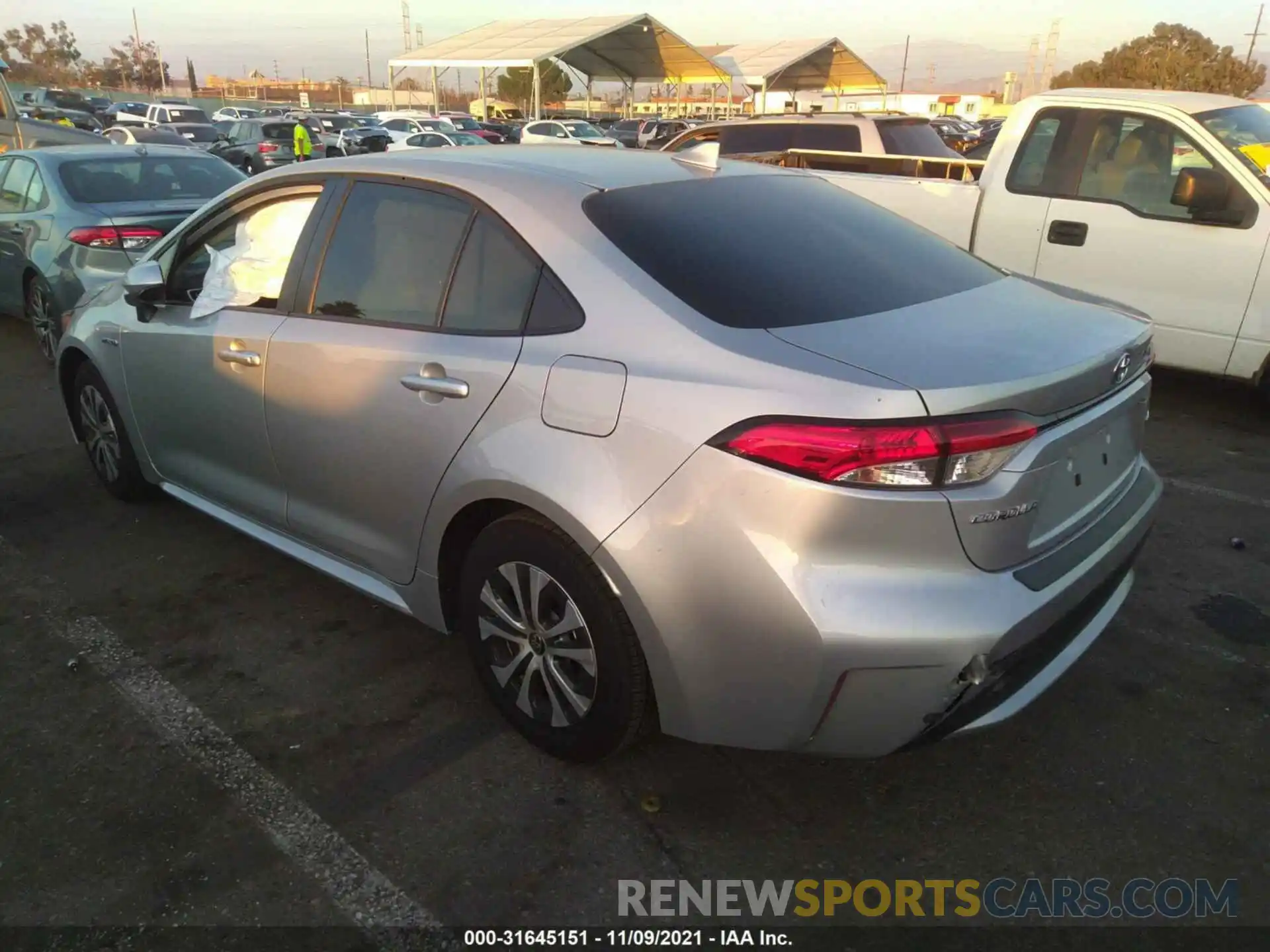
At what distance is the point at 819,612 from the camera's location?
82.7 inches

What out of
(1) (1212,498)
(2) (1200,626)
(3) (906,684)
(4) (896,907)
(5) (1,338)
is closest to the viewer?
(3) (906,684)

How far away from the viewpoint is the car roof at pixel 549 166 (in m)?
2.88

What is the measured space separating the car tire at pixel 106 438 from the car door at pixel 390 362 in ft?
4.83

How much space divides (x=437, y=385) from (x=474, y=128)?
34420mm

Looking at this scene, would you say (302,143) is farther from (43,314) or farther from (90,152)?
(43,314)

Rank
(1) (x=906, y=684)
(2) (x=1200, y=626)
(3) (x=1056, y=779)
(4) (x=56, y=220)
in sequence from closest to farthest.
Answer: (1) (x=906, y=684) < (3) (x=1056, y=779) < (2) (x=1200, y=626) < (4) (x=56, y=220)

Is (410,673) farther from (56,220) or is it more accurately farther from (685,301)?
(56,220)

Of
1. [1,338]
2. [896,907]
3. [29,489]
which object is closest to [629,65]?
[1,338]

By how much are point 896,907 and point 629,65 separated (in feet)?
152

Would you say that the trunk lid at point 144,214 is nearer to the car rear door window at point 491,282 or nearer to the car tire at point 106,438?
the car tire at point 106,438

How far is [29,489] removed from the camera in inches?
195

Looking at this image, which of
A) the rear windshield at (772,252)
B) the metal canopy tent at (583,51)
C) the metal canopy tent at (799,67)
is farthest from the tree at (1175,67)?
the rear windshield at (772,252)

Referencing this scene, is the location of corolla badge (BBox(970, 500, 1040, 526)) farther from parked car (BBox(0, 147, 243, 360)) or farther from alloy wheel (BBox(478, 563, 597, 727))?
parked car (BBox(0, 147, 243, 360))

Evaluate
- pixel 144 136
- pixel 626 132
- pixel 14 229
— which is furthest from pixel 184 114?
pixel 14 229
